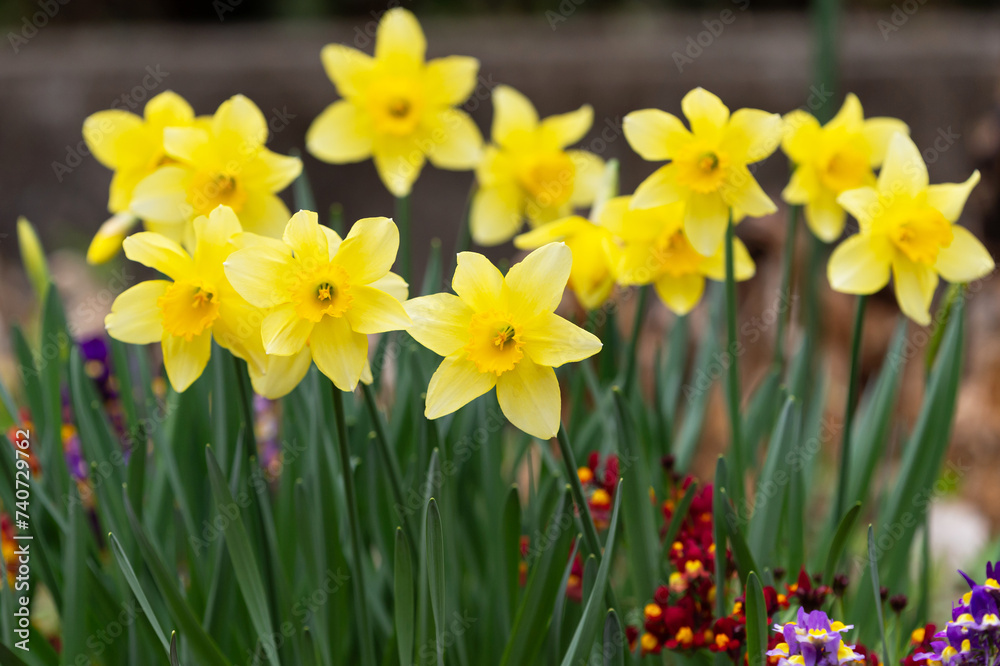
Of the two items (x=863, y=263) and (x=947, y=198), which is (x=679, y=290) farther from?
(x=947, y=198)

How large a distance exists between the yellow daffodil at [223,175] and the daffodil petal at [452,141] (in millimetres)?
359

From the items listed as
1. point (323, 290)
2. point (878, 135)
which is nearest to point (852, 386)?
point (878, 135)

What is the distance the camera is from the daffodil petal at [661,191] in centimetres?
92

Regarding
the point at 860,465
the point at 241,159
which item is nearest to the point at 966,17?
the point at 860,465

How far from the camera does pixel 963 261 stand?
37.7 inches

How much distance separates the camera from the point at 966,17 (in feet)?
13.9

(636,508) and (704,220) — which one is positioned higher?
(704,220)

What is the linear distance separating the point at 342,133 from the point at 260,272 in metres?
0.59

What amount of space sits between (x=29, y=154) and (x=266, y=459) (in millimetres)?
2818

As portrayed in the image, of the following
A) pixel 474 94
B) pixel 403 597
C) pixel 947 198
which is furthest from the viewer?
pixel 474 94

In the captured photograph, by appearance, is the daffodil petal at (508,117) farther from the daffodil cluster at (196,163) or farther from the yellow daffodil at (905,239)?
the yellow daffodil at (905,239)

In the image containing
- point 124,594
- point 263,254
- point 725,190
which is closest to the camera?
point 263,254

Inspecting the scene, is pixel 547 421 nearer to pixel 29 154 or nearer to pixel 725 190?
pixel 725 190

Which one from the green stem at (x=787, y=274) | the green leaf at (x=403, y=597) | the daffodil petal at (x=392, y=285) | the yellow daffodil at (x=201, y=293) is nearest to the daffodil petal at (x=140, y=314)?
the yellow daffodil at (x=201, y=293)
